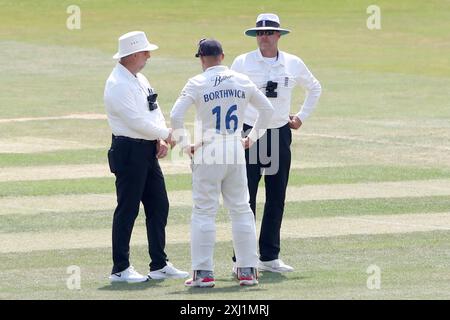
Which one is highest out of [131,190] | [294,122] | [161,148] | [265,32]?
[265,32]

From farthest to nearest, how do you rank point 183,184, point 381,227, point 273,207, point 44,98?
point 44,98 → point 183,184 → point 381,227 → point 273,207

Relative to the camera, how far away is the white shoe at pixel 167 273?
11.3 m

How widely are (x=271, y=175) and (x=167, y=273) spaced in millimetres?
1445

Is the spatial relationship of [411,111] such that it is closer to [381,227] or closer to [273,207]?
[381,227]

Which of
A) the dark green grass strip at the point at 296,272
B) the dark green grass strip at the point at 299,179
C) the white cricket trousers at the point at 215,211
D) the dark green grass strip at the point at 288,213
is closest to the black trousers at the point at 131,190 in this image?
the dark green grass strip at the point at 296,272

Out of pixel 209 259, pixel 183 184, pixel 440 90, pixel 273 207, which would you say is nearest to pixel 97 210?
pixel 183 184

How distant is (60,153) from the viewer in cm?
1967

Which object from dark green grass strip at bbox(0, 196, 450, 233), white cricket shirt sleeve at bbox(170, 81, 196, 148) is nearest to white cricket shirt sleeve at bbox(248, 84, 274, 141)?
white cricket shirt sleeve at bbox(170, 81, 196, 148)

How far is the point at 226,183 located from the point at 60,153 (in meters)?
9.07

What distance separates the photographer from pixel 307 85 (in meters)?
12.5

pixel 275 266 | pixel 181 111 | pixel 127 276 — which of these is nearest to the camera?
pixel 181 111

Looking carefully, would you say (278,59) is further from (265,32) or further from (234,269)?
(234,269)

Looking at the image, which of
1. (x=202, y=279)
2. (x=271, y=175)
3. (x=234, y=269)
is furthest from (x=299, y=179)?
(x=202, y=279)

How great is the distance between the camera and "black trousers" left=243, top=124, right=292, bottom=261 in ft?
39.0
